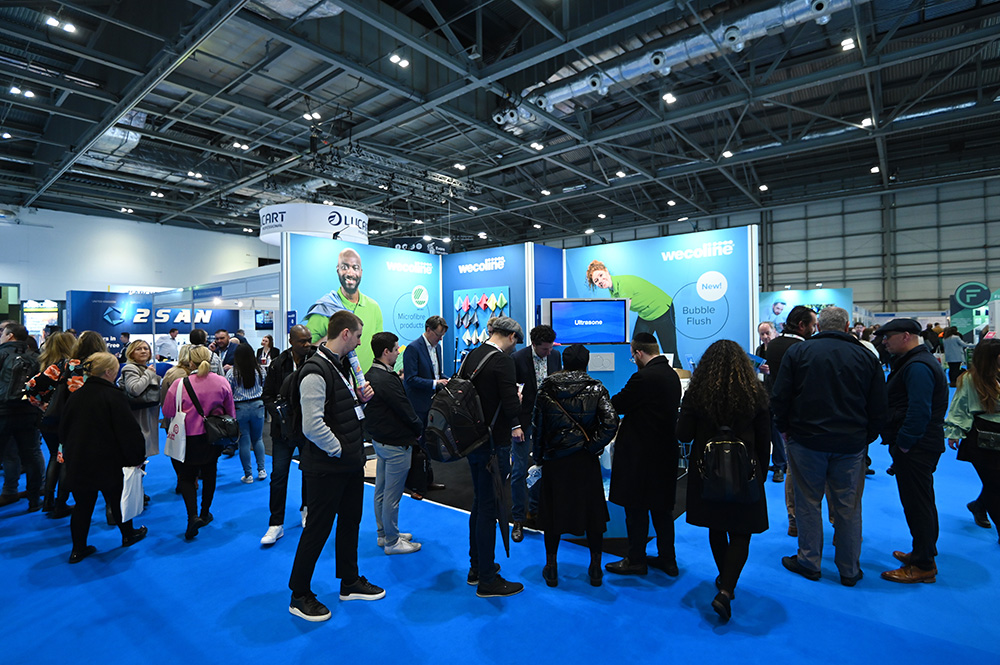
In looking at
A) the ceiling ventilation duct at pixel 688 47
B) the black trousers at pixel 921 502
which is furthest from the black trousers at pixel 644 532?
the ceiling ventilation duct at pixel 688 47

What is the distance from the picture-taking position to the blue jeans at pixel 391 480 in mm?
3254

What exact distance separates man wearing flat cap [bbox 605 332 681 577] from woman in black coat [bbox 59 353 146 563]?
3.01 m

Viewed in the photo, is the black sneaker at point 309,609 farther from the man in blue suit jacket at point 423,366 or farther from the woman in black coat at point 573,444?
the man in blue suit jacket at point 423,366

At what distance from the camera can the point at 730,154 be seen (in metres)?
11.4

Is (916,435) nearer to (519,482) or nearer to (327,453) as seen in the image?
(519,482)

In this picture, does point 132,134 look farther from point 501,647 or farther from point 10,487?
point 501,647

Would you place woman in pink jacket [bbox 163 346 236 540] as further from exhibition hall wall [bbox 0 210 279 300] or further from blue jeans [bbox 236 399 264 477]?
exhibition hall wall [bbox 0 210 279 300]

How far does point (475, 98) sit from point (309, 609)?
8939mm

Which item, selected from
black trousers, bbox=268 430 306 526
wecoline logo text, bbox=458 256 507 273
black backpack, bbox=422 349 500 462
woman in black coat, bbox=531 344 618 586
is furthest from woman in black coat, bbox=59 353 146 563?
wecoline logo text, bbox=458 256 507 273

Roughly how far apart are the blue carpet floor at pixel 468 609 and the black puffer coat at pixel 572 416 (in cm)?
81

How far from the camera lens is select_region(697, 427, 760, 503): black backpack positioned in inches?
96.4

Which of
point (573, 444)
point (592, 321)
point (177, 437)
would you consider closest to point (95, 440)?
point (177, 437)

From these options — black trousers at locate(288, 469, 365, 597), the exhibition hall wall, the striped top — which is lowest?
black trousers at locate(288, 469, 365, 597)

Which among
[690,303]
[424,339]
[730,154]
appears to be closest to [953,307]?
[730,154]
